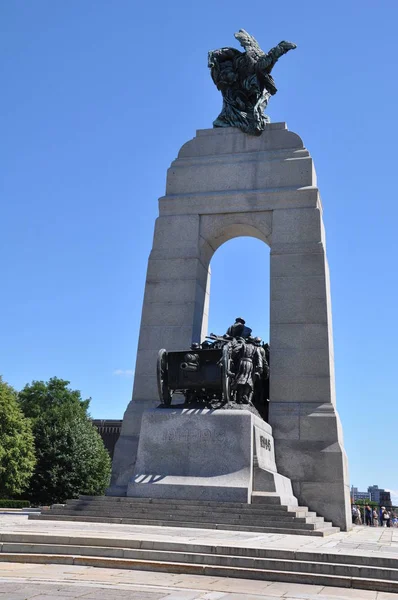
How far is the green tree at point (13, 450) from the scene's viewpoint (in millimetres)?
38094

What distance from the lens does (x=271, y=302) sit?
65.7 ft

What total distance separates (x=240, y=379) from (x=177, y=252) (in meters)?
6.49

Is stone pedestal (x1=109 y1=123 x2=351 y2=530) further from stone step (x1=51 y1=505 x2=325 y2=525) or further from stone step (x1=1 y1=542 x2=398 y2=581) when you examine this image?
stone step (x1=1 y1=542 x2=398 y2=581)

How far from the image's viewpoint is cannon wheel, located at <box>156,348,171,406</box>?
16.4 meters

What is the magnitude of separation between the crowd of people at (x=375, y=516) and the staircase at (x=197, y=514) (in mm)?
16349

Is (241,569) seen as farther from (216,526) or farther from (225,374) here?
(225,374)

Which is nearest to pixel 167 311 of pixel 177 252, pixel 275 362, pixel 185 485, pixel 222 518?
pixel 177 252

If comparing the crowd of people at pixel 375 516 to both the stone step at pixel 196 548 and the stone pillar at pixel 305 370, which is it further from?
the stone step at pixel 196 548

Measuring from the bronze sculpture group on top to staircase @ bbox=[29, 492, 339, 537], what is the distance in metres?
2.89

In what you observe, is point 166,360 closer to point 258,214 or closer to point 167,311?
point 167,311

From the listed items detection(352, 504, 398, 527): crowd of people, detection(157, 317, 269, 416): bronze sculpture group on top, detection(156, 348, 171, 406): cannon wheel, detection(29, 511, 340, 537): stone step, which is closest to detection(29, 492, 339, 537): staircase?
detection(29, 511, 340, 537): stone step

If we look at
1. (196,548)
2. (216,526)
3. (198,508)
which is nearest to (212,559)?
(196,548)

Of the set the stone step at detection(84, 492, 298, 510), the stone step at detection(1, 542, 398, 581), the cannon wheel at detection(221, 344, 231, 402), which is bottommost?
the stone step at detection(1, 542, 398, 581)

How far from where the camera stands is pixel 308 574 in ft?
25.1
